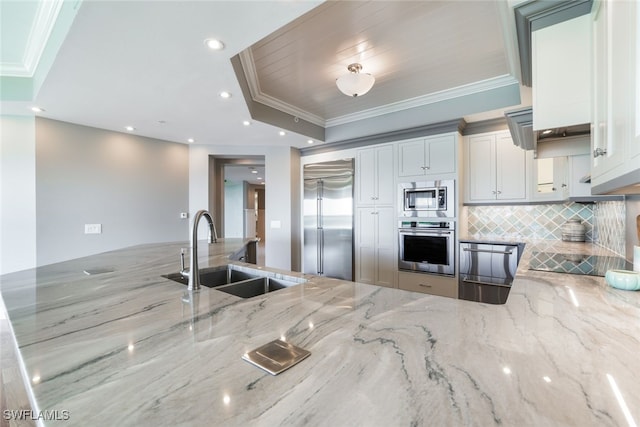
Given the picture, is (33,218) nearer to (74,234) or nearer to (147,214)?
(74,234)

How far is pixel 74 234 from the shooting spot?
132 inches

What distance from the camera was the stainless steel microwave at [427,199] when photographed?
10.7 feet

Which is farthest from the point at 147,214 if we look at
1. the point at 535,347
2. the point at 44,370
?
the point at 535,347

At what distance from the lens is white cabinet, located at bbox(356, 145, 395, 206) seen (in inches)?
146

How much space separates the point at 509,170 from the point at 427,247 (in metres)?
1.24

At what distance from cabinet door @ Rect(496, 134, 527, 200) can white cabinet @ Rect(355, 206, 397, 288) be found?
49.5 inches

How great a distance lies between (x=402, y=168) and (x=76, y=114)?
378 cm

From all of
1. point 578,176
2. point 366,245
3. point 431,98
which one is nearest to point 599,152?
point 578,176

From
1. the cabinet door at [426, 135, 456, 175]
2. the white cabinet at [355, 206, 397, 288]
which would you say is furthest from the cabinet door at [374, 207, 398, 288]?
the cabinet door at [426, 135, 456, 175]

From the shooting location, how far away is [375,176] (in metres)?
3.83

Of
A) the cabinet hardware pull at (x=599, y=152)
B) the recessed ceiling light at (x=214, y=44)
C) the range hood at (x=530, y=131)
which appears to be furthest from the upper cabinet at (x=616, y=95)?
the recessed ceiling light at (x=214, y=44)

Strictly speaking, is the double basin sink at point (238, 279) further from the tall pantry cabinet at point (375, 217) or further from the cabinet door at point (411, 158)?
the cabinet door at point (411, 158)

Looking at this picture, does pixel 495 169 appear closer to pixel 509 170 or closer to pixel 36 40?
pixel 509 170

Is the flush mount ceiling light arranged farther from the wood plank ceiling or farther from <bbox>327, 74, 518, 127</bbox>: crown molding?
<bbox>327, 74, 518, 127</bbox>: crown molding
